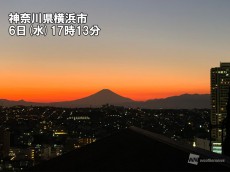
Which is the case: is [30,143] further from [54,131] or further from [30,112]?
[30,112]

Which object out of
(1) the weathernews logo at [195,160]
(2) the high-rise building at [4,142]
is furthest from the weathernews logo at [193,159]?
(2) the high-rise building at [4,142]

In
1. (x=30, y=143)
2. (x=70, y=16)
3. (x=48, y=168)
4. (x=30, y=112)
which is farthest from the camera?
(x=30, y=112)

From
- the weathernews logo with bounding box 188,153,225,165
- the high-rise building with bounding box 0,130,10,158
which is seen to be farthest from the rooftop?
the high-rise building with bounding box 0,130,10,158

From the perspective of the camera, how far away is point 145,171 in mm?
2025

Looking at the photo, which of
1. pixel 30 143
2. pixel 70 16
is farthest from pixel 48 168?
pixel 30 143

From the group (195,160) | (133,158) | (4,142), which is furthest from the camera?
(4,142)

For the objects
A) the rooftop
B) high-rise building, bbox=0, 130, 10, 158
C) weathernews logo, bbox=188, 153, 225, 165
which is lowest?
high-rise building, bbox=0, 130, 10, 158

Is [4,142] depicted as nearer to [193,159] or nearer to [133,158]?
[133,158]

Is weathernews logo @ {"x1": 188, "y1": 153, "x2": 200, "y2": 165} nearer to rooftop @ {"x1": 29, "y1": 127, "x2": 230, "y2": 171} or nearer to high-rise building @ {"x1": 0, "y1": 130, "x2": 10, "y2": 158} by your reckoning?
rooftop @ {"x1": 29, "y1": 127, "x2": 230, "y2": 171}

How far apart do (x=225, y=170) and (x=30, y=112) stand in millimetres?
71077

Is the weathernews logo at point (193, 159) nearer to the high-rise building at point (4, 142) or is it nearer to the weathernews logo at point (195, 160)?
the weathernews logo at point (195, 160)

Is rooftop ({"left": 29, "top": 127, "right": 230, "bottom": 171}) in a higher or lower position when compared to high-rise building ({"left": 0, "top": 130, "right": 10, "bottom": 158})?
higher

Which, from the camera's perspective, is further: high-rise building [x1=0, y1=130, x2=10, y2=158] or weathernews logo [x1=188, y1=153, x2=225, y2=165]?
high-rise building [x1=0, y1=130, x2=10, y2=158]

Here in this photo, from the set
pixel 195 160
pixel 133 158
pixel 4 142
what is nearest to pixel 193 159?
pixel 195 160
